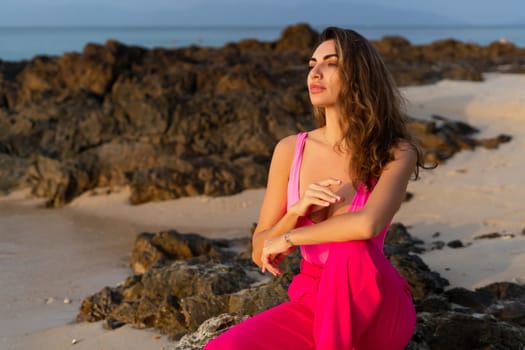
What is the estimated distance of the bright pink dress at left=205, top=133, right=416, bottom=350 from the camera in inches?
104

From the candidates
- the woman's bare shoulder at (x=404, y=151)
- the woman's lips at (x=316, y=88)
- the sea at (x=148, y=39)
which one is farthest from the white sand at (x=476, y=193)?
the sea at (x=148, y=39)

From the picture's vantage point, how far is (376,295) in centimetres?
268

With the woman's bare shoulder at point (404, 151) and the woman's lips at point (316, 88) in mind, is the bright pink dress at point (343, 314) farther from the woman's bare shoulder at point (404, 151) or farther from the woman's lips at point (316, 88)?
the woman's lips at point (316, 88)

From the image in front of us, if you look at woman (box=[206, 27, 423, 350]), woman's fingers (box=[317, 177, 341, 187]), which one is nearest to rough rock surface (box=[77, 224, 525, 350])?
woman (box=[206, 27, 423, 350])

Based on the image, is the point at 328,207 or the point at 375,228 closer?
the point at 375,228

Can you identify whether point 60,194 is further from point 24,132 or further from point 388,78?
point 388,78

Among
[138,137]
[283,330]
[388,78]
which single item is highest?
[388,78]

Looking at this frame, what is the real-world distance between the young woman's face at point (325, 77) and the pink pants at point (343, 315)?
0.78 metres

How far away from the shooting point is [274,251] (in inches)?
124

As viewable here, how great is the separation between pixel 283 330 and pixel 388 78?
131 centimetres


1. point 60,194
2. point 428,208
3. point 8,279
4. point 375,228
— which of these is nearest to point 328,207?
point 375,228

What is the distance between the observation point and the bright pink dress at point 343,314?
2.65m

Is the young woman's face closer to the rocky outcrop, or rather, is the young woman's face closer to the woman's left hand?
the woman's left hand

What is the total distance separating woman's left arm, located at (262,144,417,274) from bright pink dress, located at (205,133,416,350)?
0.05 metres
